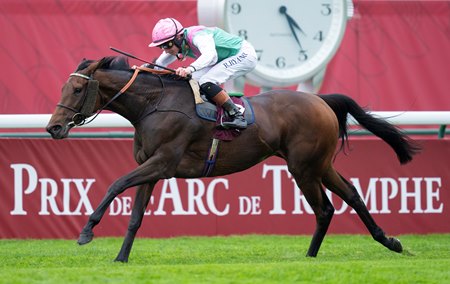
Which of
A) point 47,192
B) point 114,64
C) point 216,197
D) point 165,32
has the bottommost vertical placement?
point 216,197

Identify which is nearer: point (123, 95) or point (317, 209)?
point (123, 95)

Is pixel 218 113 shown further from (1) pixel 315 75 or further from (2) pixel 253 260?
(1) pixel 315 75

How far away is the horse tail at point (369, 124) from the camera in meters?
9.58

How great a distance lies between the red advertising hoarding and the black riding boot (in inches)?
94.8

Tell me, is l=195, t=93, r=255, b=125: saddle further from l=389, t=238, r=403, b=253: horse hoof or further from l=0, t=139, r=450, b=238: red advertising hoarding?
l=0, t=139, r=450, b=238: red advertising hoarding

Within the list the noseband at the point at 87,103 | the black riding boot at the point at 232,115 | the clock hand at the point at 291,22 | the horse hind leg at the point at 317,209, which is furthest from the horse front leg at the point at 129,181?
the clock hand at the point at 291,22

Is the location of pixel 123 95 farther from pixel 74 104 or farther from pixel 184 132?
pixel 184 132

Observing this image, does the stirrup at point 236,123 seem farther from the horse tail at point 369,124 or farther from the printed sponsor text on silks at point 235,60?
the horse tail at point 369,124

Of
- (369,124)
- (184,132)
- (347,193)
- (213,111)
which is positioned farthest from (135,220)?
(369,124)

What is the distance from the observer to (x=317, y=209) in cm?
906

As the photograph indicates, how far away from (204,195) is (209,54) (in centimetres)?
288

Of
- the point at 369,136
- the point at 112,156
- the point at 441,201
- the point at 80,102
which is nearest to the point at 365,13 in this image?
the point at 369,136

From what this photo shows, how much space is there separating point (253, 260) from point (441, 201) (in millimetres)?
3397

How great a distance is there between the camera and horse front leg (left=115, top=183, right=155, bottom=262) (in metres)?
8.37
